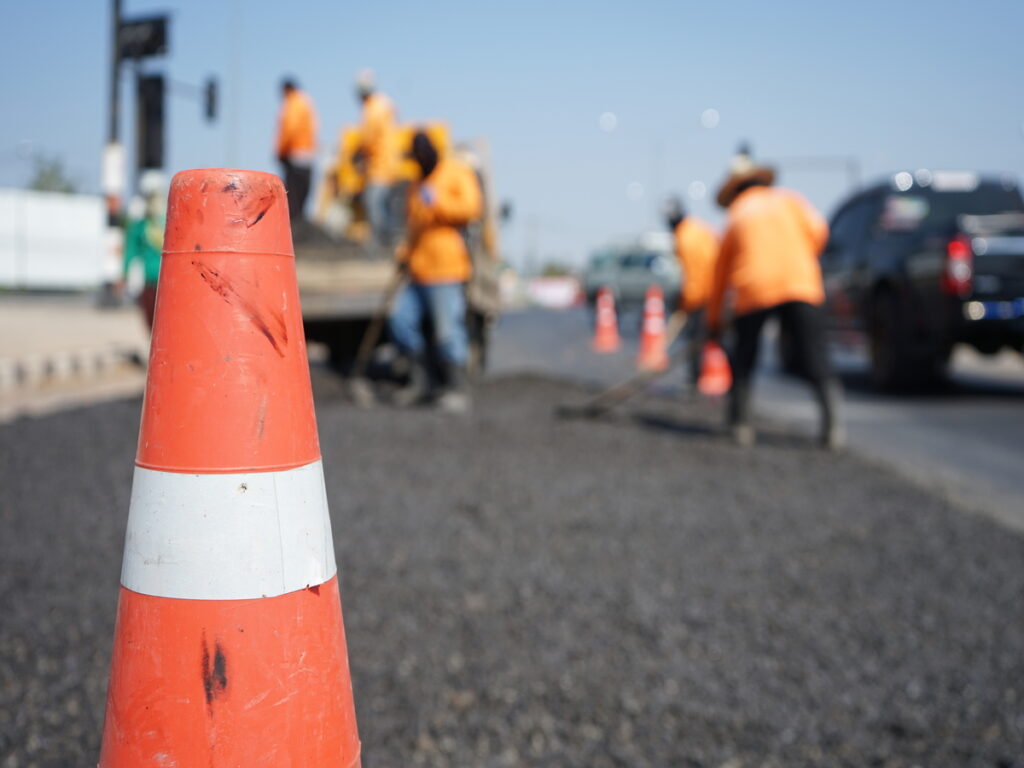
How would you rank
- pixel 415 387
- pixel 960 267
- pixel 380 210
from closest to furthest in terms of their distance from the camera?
pixel 415 387, pixel 960 267, pixel 380 210

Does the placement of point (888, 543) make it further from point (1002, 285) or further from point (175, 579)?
point (1002, 285)

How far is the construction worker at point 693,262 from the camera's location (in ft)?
30.8

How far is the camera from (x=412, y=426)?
6.90 metres

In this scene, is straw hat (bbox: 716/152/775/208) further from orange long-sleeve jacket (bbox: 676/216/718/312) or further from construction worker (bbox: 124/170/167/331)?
construction worker (bbox: 124/170/167/331)

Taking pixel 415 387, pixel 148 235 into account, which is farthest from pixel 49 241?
pixel 415 387

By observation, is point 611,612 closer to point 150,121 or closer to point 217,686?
point 217,686

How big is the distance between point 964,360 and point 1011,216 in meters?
5.54

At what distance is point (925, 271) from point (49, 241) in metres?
29.7

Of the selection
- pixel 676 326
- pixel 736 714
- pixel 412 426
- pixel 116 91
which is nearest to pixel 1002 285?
pixel 676 326

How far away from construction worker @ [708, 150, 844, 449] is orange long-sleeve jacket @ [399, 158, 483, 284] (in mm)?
2020

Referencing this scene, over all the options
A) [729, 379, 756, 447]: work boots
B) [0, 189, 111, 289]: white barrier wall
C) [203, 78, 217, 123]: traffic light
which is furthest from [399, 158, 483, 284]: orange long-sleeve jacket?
[0, 189, 111, 289]: white barrier wall

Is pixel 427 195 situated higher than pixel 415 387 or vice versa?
pixel 427 195

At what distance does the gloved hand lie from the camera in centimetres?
756

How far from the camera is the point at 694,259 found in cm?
946
